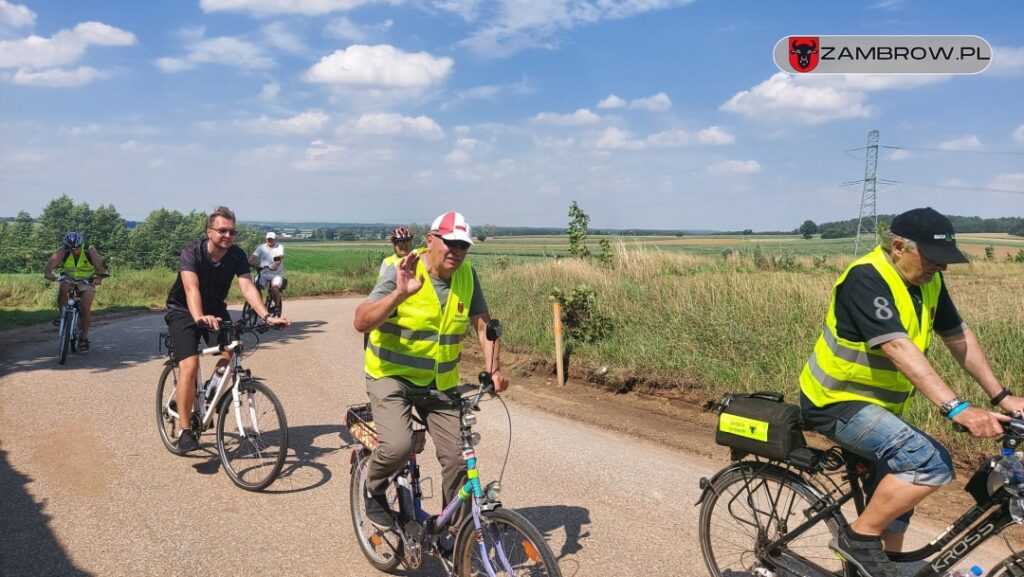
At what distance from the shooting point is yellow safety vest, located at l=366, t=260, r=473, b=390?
3779mm

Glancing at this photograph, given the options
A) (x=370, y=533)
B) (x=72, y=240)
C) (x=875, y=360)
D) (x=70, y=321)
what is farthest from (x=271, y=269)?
(x=875, y=360)

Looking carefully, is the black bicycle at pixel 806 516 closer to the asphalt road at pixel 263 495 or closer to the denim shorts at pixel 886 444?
the denim shorts at pixel 886 444

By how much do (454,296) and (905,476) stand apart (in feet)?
7.72

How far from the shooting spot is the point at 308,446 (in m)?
6.86

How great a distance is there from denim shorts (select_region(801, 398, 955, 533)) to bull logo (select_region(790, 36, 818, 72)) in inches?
517

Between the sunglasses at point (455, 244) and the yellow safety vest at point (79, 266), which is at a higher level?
the sunglasses at point (455, 244)

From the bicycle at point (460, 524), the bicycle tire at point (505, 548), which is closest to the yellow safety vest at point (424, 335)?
the bicycle at point (460, 524)

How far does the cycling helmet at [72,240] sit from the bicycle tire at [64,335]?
1.16 metres

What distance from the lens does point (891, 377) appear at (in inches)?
131

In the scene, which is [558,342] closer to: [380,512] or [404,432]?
[380,512]

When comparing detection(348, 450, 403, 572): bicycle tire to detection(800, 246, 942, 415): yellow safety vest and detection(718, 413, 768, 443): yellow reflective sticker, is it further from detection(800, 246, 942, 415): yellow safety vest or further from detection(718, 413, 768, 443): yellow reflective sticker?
detection(800, 246, 942, 415): yellow safety vest

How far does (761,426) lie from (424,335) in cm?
184

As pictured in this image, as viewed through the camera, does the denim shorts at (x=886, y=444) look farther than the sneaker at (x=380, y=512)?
No

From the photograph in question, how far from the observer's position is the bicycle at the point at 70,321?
1101 centimetres
